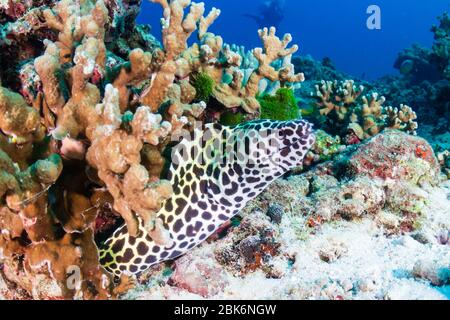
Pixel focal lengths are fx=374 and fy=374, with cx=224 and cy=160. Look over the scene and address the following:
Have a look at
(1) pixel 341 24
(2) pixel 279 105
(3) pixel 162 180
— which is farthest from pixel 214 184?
(1) pixel 341 24

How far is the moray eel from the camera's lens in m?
3.51

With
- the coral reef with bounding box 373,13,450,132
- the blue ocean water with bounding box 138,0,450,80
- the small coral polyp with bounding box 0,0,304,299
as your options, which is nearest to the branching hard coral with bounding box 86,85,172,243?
the small coral polyp with bounding box 0,0,304,299

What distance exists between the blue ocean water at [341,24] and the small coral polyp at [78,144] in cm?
12419

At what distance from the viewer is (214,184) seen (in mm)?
3625

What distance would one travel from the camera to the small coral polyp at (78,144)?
2639 mm

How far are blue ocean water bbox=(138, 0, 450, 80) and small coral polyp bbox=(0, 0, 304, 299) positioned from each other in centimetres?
12419

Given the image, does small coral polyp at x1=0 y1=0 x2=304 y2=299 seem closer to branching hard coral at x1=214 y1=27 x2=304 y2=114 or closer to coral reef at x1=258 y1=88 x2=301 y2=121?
branching hard coral at x1=214 y1=27 x2=304 y2=114

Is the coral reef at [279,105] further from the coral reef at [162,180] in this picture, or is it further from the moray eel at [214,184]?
the moray eel at [214,184]

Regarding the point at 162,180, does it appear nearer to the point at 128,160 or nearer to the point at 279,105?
the point at 128,160
